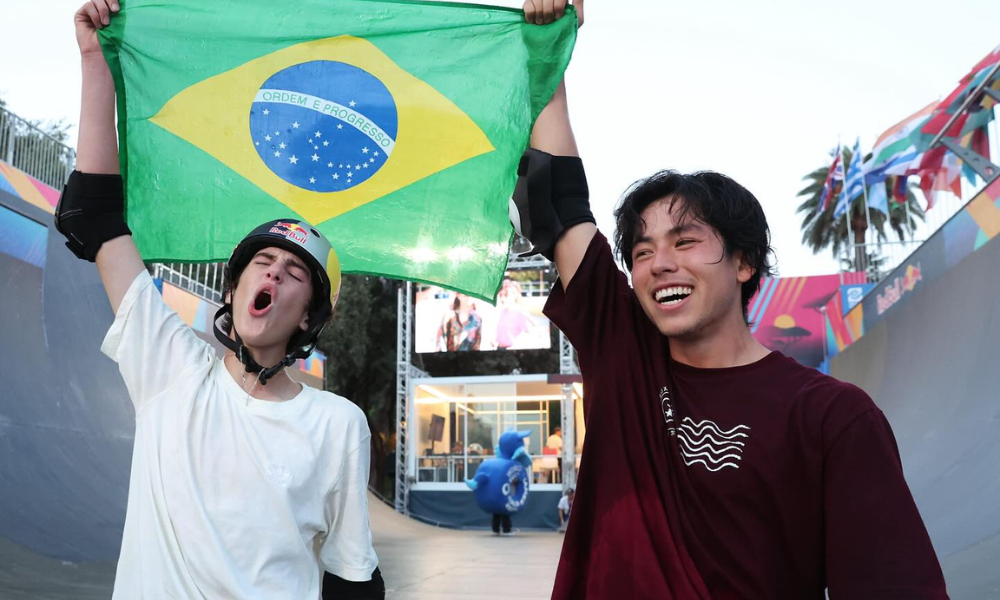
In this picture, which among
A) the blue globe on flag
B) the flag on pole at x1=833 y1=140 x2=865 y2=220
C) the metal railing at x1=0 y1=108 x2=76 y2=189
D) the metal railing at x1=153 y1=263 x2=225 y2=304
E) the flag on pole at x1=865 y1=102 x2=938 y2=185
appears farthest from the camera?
the flag on pole at x1=833 y1=140 x2=865 y2=220

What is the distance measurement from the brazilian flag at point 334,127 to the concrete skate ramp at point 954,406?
13.6ft

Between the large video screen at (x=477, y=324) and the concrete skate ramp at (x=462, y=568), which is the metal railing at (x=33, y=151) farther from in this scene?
the large video screen at (x=477, y=324)

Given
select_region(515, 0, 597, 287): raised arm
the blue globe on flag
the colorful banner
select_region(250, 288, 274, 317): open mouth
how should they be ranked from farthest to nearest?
the colorful banner < the blue globe on flag < select_region(250, 288, 274, 317): open mouth < select_region(515, 0, 597, 287): raised arm

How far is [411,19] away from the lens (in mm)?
3338

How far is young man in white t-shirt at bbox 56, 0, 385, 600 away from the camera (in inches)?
77.8

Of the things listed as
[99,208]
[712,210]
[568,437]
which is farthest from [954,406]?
[568,437]

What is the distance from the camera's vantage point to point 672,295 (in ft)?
5.92

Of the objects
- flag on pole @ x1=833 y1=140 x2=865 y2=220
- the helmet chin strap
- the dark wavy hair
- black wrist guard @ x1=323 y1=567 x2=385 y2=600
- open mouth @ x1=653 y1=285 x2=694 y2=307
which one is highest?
flag on pole @ x1=833 y1=140 x2=865 y2=220

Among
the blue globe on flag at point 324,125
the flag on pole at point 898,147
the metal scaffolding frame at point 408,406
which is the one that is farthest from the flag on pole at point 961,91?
the blue globe on flag at point 324,125

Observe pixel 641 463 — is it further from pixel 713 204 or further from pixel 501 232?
pixel 501 232

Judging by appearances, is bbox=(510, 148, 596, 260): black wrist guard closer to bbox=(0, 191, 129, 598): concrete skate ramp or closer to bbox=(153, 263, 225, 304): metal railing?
bbox=(0, 191, 129, 598): concrete skate ramp

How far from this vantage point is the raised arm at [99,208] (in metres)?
2.22

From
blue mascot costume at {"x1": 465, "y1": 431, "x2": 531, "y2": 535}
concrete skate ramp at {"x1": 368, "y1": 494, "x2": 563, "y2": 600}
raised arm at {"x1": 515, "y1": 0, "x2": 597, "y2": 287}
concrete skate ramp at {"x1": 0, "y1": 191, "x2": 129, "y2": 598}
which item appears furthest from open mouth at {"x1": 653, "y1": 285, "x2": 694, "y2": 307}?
blue mascot costume at {"x1": 465, "y1": 431, "x2": 531, "y2": 535}

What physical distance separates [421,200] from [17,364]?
24.6 feet
